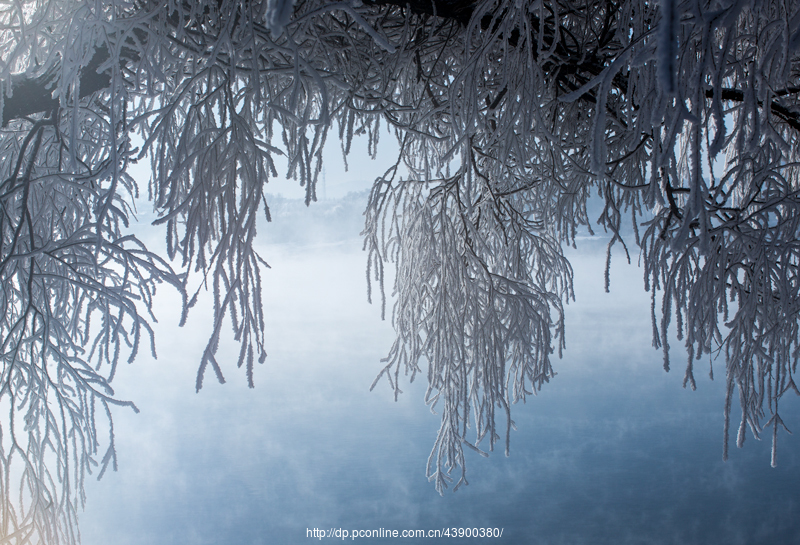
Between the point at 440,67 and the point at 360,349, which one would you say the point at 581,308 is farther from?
the point at 440,67

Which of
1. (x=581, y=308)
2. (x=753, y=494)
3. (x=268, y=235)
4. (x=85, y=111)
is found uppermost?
(x=85, y=111)

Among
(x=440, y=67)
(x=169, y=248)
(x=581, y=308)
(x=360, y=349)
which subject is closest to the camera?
(x=169, y=248)

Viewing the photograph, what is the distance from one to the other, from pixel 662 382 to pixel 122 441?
17.8 ft

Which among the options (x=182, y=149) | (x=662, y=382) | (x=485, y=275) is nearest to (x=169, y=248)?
(x=182, y=149)

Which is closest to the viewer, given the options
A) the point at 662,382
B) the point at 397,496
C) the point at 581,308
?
the point at 397,496

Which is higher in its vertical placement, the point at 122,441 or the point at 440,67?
the point at 440,67

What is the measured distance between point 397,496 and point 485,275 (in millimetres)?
3307

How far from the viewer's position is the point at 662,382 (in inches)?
176

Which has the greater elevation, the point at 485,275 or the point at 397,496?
the point at 485,275

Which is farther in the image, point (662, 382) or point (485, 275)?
point (662, 382)

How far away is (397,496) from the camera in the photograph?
399 cm

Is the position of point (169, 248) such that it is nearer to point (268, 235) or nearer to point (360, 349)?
point (360, 349)

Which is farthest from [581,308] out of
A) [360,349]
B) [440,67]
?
[440,67]

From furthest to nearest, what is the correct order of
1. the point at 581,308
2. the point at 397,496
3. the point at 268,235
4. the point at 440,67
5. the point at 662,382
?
the point at 268,235
the point at 581,308
the point at 662,382
the point at 397,496
the point at 440,67
